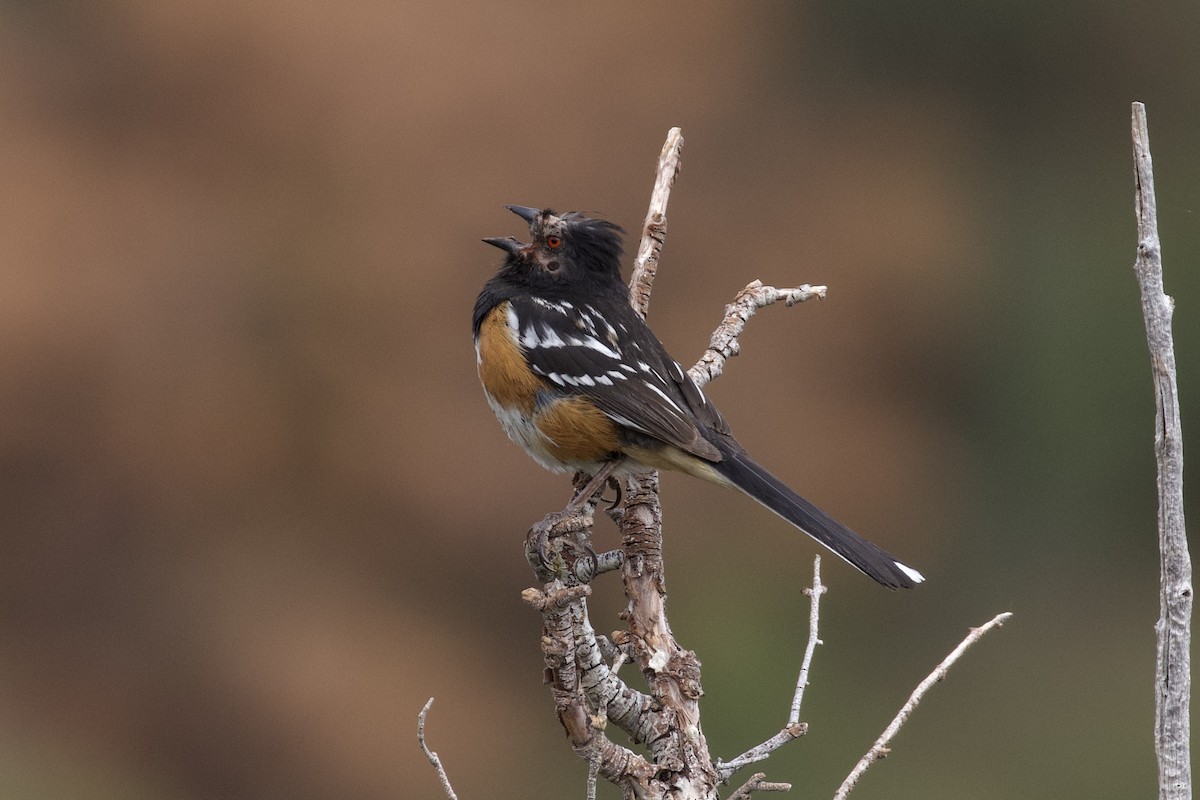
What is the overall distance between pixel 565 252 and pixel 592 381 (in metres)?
0.48

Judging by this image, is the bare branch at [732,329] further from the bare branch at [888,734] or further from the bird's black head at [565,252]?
the bare branch at [888,734]

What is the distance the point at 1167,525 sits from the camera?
5.25 feet

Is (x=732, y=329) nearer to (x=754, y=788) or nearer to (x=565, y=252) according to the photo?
(x=565, y=252)

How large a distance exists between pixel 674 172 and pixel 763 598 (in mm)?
3808

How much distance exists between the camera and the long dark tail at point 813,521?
252 centimetres

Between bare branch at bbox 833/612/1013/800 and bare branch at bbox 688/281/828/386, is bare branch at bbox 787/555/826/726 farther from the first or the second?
bare branch at bbox 688/281/828/386

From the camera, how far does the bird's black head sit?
3322 mm

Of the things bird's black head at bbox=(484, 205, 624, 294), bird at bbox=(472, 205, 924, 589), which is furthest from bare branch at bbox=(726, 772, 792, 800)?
bird's black head at bbox=(484, 205, 624, 294)

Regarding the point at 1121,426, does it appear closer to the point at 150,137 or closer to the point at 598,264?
the point at 598,264

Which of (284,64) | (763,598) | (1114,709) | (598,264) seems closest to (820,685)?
(763,598)

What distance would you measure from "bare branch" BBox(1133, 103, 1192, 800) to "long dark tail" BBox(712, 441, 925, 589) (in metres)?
0.83

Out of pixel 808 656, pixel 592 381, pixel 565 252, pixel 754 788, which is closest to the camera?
pixel 754 788

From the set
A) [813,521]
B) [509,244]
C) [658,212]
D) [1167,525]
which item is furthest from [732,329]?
[1167,525]

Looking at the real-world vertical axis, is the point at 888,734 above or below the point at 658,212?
below
